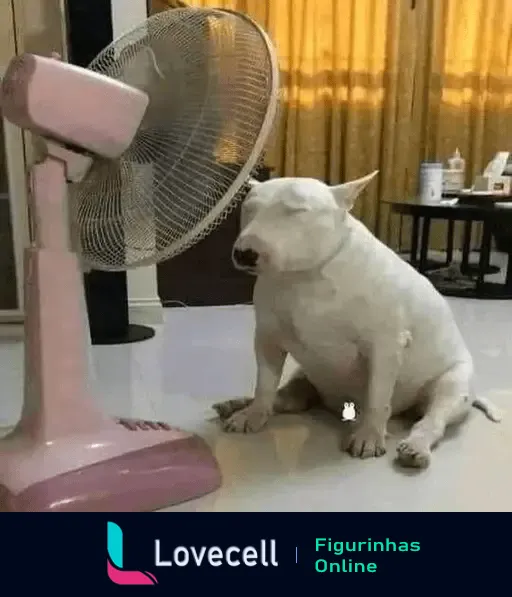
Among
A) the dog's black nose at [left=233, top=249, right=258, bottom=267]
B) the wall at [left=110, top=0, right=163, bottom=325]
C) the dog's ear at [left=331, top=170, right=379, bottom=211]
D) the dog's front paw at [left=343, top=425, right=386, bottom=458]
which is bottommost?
the wall at [left=110, top=0, right=163, bottom=325]

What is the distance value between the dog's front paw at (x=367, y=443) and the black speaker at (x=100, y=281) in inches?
41.5

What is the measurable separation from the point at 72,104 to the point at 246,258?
0.36 metres

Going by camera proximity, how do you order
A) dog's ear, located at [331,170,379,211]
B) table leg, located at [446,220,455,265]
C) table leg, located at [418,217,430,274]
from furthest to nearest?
table leg, located at [446,220,455,265], table leg, located at [418,217,430,274], dog's ear, located at [331,170,379,211]

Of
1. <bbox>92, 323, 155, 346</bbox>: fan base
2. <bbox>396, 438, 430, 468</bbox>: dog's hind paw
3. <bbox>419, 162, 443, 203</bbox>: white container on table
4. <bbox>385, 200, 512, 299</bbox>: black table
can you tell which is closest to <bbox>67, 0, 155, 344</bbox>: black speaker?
<bbox>92, 323, 155, 346</bbox>: fan base

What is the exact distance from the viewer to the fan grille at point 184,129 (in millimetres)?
1088

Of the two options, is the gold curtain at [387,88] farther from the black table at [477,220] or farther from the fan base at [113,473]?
the fan base at [113,473]

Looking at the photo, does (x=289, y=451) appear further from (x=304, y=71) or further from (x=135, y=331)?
(x=304, y=71)

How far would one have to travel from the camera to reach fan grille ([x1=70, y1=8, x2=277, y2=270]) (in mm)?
1088

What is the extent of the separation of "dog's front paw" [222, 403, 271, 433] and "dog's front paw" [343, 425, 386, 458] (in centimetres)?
19
